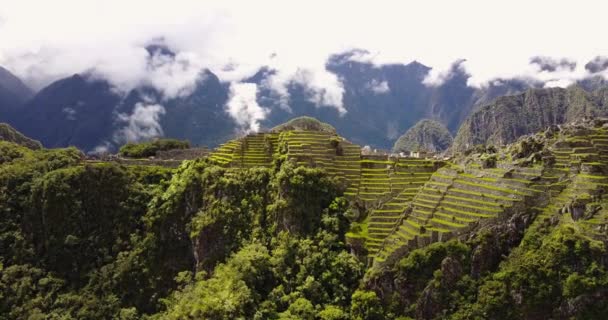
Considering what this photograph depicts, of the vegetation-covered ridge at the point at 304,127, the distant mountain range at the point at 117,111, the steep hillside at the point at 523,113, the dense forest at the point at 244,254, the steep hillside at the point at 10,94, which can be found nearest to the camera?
the dense forest at the point at 244,254

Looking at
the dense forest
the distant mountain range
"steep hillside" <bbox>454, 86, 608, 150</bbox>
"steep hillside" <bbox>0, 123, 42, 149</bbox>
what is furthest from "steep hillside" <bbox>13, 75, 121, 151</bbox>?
"steep hillside" <bbox>454, 86, 608, 150</bbox>

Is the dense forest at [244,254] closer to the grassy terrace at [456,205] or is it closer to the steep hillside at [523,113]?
the grassy terrace at [456,205]

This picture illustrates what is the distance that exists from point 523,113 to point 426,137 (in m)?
30.9

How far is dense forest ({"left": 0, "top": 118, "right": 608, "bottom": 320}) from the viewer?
32219 mm

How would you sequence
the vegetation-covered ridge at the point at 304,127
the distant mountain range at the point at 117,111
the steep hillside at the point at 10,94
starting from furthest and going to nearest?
the distant mountain range at the point at 117,111
the steep hillside at the point at 10,94
the vegetation-covered ridge at the point at 304,127

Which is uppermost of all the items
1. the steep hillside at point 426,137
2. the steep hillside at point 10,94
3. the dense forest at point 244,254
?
the steep hillside at point 10,94

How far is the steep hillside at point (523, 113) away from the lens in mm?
153538

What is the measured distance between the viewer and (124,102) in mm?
120438

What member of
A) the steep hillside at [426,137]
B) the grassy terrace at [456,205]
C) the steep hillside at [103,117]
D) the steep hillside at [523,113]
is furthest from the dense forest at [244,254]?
the steep hillside at [426,137]

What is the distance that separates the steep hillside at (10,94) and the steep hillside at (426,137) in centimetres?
10709

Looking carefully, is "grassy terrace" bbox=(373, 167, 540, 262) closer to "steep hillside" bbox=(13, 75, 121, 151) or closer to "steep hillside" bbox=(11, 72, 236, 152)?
"steep hillside" bbox=(11, 72, 236, 152)

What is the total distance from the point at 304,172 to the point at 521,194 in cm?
1751

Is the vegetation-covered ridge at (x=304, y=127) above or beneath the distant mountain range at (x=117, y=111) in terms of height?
beneath

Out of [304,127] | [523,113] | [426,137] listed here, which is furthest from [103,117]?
[523,113]
